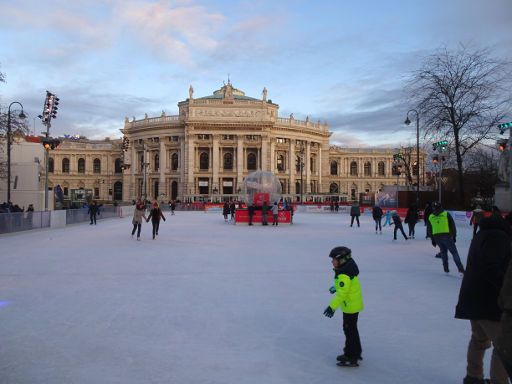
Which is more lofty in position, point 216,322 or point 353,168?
point 353,168

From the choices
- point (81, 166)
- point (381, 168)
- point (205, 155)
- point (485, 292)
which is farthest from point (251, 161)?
point (485, 292)

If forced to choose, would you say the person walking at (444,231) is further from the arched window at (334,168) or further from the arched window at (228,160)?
the arched window at (334,168)

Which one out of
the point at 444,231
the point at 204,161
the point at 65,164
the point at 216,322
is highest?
the point at 65,164

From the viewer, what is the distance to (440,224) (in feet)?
36.4

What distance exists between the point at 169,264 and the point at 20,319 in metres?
5.88

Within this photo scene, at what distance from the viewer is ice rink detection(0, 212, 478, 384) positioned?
4789mm

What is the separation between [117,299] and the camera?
8195mm

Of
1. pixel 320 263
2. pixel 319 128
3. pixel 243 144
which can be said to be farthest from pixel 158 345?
pixel 319 128

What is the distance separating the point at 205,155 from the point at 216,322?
76551 millimetres

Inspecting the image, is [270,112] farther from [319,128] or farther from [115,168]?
[115,168]

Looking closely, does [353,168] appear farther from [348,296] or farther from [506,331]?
[506,331]

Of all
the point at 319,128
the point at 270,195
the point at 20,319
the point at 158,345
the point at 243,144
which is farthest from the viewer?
the point at 319,128

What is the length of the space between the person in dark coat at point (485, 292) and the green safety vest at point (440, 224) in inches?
278

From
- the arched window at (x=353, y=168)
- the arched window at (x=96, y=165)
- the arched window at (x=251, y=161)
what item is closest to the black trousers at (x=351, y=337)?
the arched window at (x=251, y=161)
